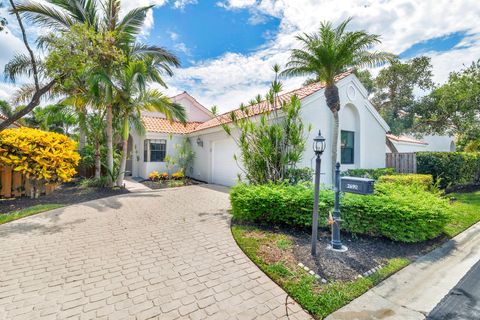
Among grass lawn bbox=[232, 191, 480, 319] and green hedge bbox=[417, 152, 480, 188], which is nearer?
grass lawn bbox=[232, 191, 480, 319]

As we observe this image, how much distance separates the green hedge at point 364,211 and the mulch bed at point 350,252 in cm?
18

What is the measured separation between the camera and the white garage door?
11.9 meters

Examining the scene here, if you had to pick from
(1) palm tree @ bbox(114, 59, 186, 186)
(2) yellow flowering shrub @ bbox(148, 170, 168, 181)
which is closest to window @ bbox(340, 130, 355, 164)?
(1) palm tree @ bbox(114, 59, 186, 186)

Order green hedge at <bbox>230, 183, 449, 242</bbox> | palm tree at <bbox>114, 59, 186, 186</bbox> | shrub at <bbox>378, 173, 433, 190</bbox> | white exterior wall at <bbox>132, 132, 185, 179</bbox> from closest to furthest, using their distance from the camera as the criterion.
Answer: green hedge at <bbox>230, 183, 449, 242</bbox>, shrub at <bbox>378, 173, 433, 190</bbox>, palm tree at <bbox>114, 59, 186, 186</bbox>, white exterior wall at <bbox>132, 132, 185, 179</bbox>

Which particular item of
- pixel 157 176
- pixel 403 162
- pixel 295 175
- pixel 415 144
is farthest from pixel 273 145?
pixel 415 144

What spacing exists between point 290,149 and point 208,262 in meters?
4.79

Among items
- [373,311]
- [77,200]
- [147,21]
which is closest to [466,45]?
[373,311]

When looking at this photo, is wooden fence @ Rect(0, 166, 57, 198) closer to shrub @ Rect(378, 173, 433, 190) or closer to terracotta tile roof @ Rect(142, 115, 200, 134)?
terracotta tile roof @ Rect(142, 115, 200, 134)

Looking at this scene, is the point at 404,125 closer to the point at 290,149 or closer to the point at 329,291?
the point at 290,149

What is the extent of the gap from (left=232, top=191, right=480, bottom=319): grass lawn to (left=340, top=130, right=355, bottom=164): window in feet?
21.4

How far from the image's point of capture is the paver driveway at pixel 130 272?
2.82 meters

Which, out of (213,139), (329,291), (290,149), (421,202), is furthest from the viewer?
(213,139)

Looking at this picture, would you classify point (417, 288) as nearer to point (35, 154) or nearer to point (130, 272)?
point (130, 272)

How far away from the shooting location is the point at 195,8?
884 cm
